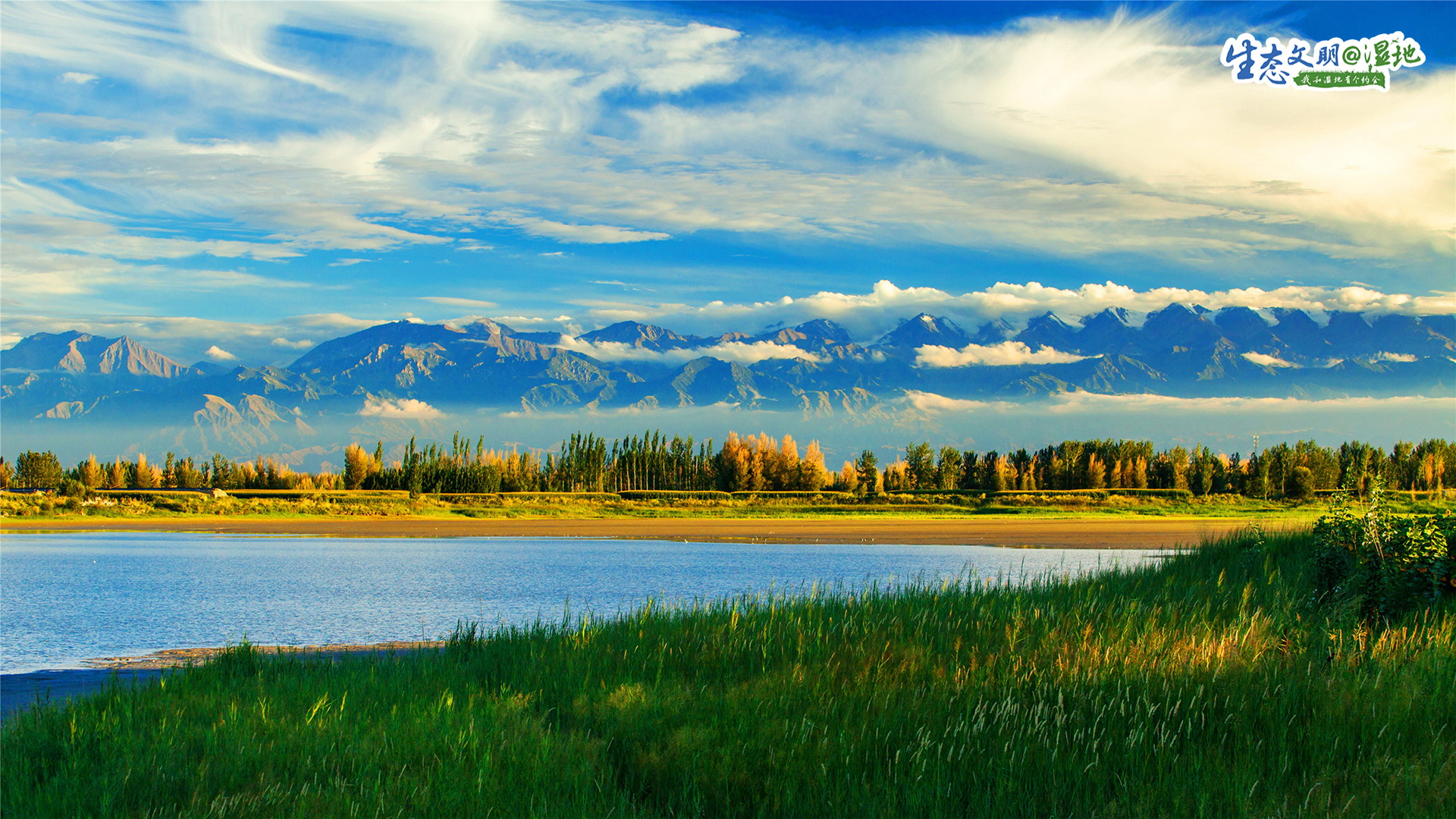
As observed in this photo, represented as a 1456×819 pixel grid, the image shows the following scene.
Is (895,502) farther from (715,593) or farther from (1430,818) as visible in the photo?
(1430,818)

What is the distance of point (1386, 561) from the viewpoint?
1441 cm

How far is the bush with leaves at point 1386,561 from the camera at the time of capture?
1419 centimetres

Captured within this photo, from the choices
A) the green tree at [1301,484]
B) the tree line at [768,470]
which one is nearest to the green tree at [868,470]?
the tree line at [768,470]

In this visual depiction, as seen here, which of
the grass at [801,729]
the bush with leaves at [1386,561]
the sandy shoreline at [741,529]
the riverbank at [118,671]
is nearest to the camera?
the grass at [801,729]

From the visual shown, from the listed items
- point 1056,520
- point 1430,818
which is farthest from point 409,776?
point 1056,520

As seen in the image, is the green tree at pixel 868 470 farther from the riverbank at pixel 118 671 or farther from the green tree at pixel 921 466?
the riverbank at pixel 118 671

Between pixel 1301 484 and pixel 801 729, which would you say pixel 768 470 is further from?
pixel 801 729

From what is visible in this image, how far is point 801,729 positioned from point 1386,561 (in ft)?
36.2

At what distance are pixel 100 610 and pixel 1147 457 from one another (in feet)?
507

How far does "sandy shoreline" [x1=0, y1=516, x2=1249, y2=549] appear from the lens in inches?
2205

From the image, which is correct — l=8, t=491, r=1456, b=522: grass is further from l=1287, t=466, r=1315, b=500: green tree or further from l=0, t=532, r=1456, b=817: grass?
l=0, t=532, r=1456, b=817: grass

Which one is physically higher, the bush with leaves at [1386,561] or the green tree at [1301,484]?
the bush with leaves at [1386,561]

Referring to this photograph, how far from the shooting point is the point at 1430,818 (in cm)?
677

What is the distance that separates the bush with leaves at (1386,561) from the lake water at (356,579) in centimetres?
435
